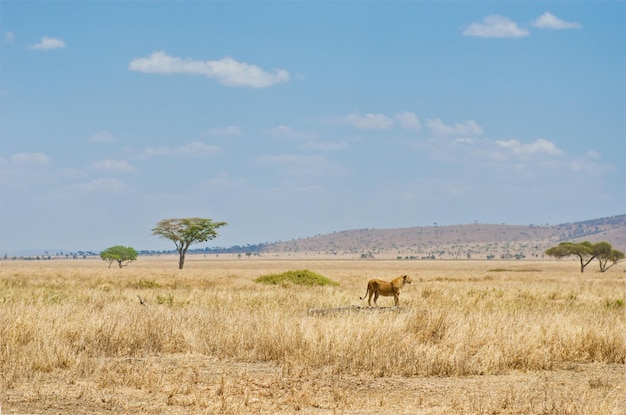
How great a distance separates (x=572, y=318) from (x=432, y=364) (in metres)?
6.17

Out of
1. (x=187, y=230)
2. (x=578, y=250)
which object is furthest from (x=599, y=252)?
(x=187, y=230)

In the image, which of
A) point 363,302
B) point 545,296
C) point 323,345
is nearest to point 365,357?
point 323,345

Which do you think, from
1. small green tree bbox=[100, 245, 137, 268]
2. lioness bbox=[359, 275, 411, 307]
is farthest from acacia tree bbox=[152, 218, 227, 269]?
lioness bbox=[359, 275, 411, 307]

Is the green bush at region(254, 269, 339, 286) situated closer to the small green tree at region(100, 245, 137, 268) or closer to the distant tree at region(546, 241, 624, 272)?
the distant tree at region(546, 241, 624, 272)

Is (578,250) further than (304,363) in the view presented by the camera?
Yes

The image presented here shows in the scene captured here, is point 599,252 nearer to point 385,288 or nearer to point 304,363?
point 385,288

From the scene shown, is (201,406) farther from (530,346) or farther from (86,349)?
(530,346)

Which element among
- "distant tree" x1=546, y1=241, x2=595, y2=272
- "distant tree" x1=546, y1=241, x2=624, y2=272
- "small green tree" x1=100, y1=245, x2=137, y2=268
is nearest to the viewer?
"distant tree" x1=546, y1=241, x2=624, y2=272

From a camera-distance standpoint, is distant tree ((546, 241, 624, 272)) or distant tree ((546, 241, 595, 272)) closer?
distant tree ((546, 241, 624, 272))

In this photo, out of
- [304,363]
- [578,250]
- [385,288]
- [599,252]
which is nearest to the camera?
[304,363]

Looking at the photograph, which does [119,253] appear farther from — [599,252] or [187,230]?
[599,252]

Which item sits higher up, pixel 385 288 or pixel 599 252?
pixel 599 252

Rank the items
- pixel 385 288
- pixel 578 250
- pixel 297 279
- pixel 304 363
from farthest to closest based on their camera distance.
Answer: pixel 578 250, pixel 297 279, pixel 385 288, pixel 304 363

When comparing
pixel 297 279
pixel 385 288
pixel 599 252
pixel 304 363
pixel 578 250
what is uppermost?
pixel 578 250
